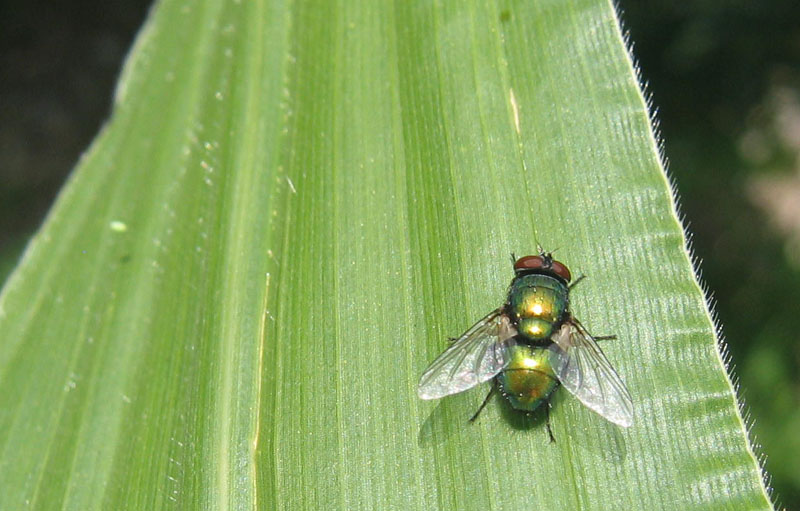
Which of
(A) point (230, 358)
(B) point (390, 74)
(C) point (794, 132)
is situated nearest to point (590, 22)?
(B) point (390, 74)

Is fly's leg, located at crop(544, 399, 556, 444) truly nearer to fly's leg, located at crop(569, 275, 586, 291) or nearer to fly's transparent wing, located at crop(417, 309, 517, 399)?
fly's transparent wing, located at crop(417, 309, 517, 399)

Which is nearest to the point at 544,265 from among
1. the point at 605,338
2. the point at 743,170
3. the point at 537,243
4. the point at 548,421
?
the point at 537,243

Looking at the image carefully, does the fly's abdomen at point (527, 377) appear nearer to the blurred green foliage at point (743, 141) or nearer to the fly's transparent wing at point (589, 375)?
the fly's transparent wing at point (589, 375)

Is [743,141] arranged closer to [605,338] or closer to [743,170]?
[743,170]

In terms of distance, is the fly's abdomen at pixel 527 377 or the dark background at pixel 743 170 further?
the dark background at pixel 743 170

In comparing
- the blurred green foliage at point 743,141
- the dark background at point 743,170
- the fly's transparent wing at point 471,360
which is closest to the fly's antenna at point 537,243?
the fly's transparent wing at point 471,360

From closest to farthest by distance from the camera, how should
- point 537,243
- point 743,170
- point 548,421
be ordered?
point 548,421 < point 537,243 < point 743,170

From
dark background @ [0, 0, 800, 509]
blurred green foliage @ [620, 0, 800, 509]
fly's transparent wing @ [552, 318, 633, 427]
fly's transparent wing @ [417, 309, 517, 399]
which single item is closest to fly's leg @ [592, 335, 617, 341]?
fly's transparent wing @ [552, 318, 633, 427]
